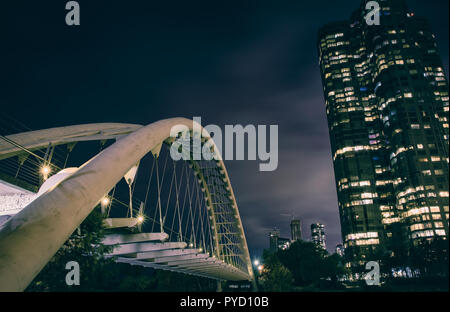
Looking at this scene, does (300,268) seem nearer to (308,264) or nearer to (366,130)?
(308,264)

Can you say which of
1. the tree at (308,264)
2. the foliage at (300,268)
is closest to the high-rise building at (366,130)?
the tree at (308,264)

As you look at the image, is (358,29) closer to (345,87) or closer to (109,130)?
(345,87)

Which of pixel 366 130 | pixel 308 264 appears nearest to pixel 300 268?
pixel 308 264

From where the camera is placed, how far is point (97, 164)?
7.73m

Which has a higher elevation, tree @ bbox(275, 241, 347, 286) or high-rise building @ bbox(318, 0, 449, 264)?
high-rise building @ bbox(318, 0, 449, 264)

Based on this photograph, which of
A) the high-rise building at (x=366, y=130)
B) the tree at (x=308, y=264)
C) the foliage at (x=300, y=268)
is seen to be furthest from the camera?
the high-rise building at (x=366, y=130)

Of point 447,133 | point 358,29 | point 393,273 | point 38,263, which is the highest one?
point 358,29

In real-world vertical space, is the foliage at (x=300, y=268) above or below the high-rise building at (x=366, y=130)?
below

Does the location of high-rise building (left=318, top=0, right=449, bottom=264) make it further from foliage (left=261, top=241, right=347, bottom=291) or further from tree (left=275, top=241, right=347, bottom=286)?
foliage (left=261, top=241, right=347, bottom=291)

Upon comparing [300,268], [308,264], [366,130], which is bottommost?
[300,268]

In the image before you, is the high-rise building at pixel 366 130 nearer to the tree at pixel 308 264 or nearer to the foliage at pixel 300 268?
the tree at pixel 308 264

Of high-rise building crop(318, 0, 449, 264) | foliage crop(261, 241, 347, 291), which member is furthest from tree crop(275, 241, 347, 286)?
high-rise building crop(318, 0, 449, 264)
